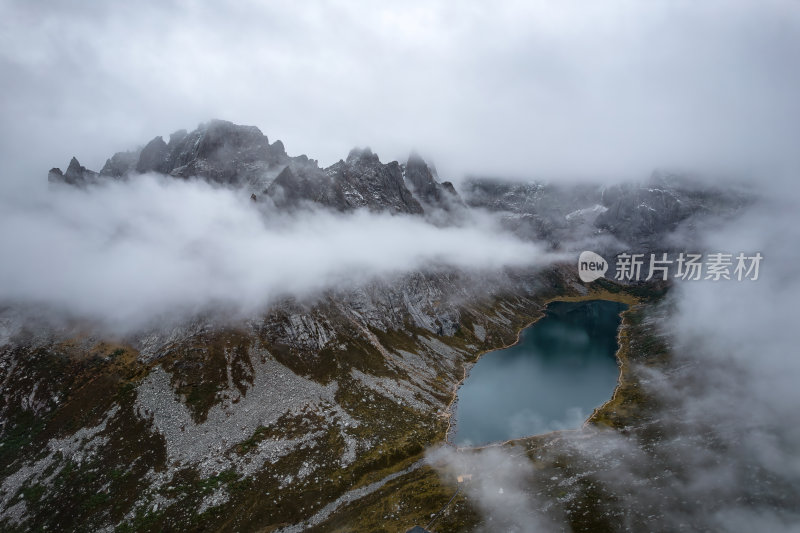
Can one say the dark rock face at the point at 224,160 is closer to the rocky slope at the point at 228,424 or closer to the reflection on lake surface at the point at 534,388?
the rocky slope at the point at 228,424

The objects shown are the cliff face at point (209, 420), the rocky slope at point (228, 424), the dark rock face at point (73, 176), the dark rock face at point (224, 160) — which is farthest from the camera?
the dark rock face at point (224, 160)

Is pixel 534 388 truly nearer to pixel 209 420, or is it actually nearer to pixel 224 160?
pixel 209 420

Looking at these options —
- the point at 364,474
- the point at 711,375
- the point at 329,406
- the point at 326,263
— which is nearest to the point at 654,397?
the point at 711,375

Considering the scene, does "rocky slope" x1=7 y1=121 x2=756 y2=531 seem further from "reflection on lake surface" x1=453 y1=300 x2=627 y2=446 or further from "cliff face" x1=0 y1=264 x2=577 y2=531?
"reflection on lake surface" x1=453 y1=300 x2=627 y2=446

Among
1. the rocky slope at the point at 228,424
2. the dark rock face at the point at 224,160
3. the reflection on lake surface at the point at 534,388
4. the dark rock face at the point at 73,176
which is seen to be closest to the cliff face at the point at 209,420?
the rocky slope at the point at 228,424

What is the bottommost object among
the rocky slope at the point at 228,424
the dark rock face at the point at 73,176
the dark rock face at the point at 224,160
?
the rocky slope at the point at 228,424

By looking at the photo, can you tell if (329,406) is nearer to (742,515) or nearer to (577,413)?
(577,413)

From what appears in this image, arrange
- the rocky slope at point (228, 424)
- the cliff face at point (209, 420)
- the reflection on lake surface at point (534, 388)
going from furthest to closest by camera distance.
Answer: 1. the reflection on lake surface at point (534, 388)
2. the cliff face at point (209, 420)
3. the rocky slope at point (228, 424)

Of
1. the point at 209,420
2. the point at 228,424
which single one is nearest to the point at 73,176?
the point at 209,420
